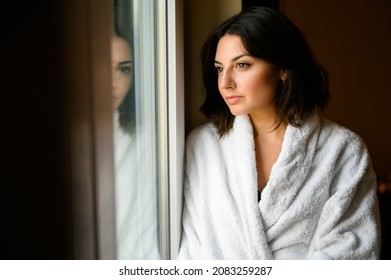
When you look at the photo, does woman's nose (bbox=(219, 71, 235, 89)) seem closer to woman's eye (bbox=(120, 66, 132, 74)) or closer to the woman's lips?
the woman's lips

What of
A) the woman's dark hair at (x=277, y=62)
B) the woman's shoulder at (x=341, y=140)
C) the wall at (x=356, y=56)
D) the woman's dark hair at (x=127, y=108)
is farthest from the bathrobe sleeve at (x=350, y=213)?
the woman's dark hair at (x=127, y=108)

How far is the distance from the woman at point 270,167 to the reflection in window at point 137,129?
0.10m

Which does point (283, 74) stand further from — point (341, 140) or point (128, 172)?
point (128, 172)

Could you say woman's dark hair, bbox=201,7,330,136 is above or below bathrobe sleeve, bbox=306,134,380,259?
above

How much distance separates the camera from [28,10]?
281mm

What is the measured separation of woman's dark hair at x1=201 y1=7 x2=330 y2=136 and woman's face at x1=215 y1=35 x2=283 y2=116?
0.01 m

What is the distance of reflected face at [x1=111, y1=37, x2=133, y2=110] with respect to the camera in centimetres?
43

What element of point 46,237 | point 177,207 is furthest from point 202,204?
point 46,237

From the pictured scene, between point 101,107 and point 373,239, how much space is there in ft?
1.86

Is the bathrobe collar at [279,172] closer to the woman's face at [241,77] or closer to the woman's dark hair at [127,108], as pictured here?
the woman's face at [241,77]

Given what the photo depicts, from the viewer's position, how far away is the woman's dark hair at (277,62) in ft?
2.21

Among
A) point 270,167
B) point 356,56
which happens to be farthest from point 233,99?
point 356,56

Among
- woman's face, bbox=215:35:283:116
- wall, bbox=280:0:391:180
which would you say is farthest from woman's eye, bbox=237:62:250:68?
wall, bbox=280:0:391:180

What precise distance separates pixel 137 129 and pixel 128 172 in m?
0.07
